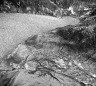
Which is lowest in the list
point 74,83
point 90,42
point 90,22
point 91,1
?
point 74,83

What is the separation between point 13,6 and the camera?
362cm

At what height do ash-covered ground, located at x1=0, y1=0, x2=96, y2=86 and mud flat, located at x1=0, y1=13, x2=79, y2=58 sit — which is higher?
mud flat, located at x1=0, y1=13, x2=79, y2=58

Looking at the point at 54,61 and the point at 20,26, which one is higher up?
the point at 20,26

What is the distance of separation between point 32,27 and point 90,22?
1.48 m

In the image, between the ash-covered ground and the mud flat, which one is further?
the mud flat

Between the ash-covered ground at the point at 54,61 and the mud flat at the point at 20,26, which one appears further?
the mud flat at the point at 20,26

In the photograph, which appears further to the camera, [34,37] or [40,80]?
[34,37]

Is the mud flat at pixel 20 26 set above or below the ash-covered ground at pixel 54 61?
above

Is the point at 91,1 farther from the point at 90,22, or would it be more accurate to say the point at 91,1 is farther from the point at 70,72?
the point at 70,72

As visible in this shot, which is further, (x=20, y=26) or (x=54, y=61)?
(x=20, y=26)

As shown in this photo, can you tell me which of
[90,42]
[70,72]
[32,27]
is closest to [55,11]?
[32,27]

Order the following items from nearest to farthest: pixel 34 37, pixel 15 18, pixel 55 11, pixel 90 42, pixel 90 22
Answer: pixel 90 42 < pixel 34 37 < pixel 90 22 < pixel 15 18 < pixel 55 11

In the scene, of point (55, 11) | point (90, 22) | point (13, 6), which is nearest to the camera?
point (90, 22)

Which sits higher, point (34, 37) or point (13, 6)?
point (13, 6)
